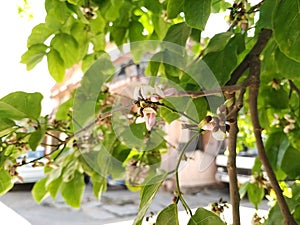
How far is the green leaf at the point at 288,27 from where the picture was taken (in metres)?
0.20

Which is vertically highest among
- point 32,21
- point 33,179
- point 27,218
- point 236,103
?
point 32,21

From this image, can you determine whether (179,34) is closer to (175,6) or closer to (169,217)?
(175,6)

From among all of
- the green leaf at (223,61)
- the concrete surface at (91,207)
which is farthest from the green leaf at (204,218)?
the concrete surface at (91,207)

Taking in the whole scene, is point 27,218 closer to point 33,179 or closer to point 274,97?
point 33,179

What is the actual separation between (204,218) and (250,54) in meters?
0.18

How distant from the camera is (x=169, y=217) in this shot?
0.67 feet

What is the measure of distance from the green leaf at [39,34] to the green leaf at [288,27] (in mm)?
292

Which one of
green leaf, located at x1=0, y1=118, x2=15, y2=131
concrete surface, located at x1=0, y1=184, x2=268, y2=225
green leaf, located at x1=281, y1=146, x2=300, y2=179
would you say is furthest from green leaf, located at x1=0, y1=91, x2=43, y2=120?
concrete surface, located at x1=0, y1=184, x2=268, y2=225

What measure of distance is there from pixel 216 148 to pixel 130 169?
0.14 metres

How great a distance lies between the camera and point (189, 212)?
0.21 m

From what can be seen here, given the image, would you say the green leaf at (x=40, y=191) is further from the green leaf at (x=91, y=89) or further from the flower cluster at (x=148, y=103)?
the flower cluster at (x=148, y=103)

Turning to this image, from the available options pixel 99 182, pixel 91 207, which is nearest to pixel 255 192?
pixel 99 182

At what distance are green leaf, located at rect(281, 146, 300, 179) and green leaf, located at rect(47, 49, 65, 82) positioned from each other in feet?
0.91

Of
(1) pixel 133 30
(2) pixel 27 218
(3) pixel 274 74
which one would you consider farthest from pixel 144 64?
(2) pixel 27 218
